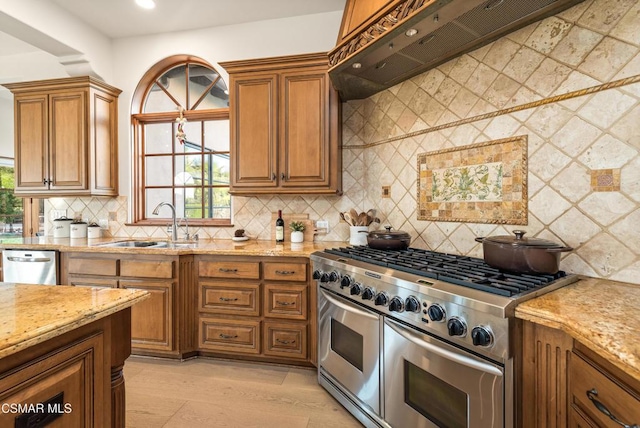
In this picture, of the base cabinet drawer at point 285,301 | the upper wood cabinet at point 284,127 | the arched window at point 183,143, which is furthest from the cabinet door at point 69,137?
the base cabinet drawer at point 285,301

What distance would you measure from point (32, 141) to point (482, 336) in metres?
4.18

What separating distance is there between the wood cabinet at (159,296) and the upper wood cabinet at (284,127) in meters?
0.86

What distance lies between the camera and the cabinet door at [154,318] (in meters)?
2.43

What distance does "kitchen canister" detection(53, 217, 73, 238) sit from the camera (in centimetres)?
320

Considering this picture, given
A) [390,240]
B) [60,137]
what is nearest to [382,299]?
[390,240]

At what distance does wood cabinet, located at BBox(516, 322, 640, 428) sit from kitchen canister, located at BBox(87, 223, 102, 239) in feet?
12.4

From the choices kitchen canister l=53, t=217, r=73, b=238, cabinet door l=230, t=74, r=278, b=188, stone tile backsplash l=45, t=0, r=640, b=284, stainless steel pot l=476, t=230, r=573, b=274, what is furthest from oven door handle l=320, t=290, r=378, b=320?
kitchen canister l=53, t=217, r=73, b=238

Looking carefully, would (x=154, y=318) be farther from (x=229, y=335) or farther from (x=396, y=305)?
(x=396, y=305)

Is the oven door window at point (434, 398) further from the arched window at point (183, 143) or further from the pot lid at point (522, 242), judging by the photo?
the arched window at point (183, 143)

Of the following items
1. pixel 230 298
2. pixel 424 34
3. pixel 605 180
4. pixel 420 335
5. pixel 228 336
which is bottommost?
pixel 228 336

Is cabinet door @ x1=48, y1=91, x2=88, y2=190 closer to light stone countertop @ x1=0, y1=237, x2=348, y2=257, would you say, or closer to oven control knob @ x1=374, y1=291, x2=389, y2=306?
light stone countertop @ x1=0, y1=237, x2=348, y2=257

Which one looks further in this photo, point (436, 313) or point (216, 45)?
point (216, 45)

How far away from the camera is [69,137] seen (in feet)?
9.91

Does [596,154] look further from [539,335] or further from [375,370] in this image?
[375,370]
